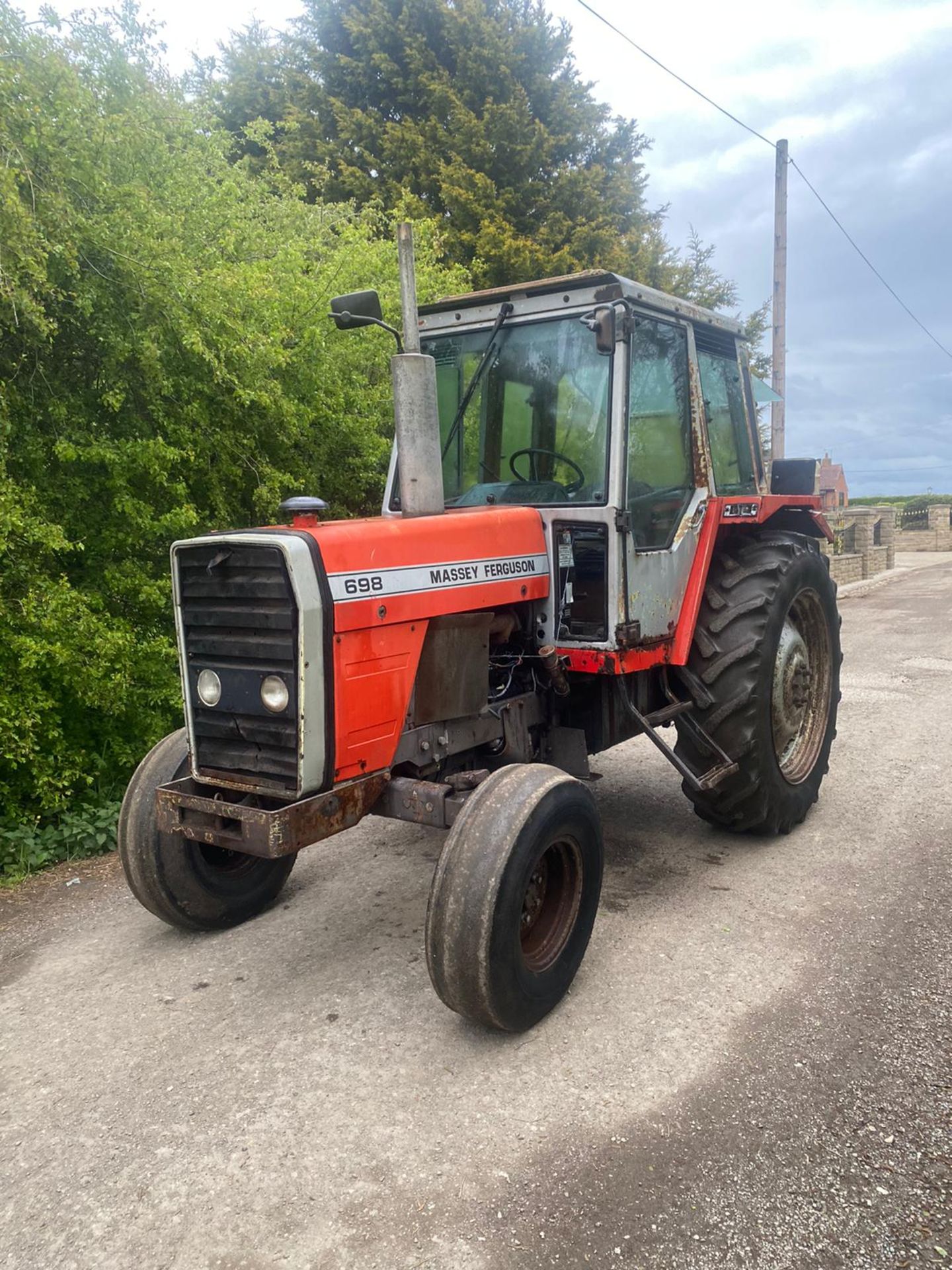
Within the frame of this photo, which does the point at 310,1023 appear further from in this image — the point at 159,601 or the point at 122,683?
the point at 159,601

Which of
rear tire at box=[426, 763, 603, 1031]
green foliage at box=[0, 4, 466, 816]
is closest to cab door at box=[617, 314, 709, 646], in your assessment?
rear tire at box=[426, 763, 603, 1031]

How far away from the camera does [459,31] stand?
1606cm

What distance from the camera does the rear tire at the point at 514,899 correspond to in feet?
8.95

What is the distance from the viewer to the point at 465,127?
51.0 ft

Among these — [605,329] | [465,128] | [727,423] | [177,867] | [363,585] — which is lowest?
[177,867]

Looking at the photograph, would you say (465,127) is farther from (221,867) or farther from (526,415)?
(221,867)

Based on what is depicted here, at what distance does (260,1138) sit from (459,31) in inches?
724

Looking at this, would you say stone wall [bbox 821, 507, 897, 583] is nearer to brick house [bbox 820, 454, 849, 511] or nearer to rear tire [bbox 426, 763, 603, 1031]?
rear tire [bbox 426, 763, 603, 1031]

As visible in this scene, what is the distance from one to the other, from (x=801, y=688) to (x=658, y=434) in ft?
5.62

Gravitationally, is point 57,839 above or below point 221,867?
below

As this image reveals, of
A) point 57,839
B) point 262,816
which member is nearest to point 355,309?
point 262,816

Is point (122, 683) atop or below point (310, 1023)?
atop

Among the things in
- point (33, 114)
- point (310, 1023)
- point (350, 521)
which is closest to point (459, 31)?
point (33, 114)

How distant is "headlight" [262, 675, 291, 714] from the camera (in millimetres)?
2877
